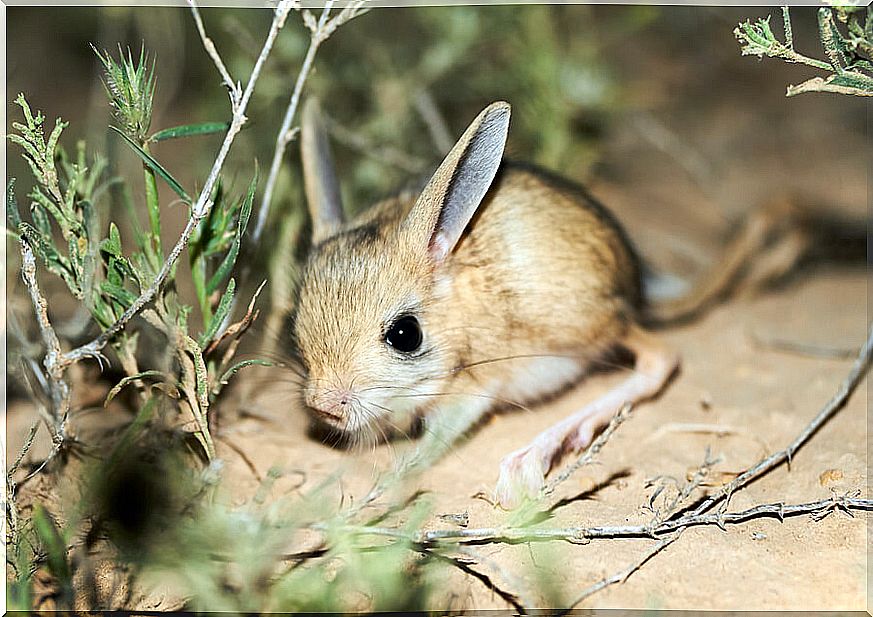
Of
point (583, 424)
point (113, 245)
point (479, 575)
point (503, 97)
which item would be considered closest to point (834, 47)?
point (583, 424)

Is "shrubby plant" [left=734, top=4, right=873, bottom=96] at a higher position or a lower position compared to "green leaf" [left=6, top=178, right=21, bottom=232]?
higher

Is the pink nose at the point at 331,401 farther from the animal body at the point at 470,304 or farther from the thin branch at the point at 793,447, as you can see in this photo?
the thin branch at the point at 793,447

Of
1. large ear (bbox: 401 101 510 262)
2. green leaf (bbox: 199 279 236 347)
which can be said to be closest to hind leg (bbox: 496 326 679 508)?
large ear (bbox: 401 101 510 262)

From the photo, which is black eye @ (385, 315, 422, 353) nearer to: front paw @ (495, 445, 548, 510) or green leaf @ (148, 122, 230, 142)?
front paw @ (495, 445, 548, 510)

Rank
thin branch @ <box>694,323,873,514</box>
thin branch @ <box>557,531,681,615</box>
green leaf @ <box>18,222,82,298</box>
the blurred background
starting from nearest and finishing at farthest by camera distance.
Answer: thin branch @ <box>557,531,681,615</box> < thin branch @ <box>694,323,873,514</box> < green leaf @ <box>18,222,82,298</box> < the blurred background

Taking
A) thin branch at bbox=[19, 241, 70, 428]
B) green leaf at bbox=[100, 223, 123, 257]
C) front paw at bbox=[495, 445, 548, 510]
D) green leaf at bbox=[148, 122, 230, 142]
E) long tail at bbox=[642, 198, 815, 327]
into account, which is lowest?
front paw at bbox=[495, 445, 548, 510]

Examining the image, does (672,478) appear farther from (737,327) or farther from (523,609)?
(737,327)

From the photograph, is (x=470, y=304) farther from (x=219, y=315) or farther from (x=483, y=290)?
(x=219, y=315)
